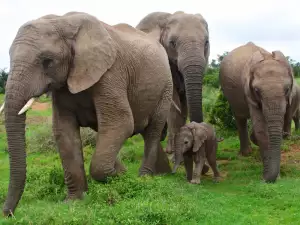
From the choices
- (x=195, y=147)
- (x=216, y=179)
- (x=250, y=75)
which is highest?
(x=250, y=75)

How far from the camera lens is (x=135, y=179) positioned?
650 cm

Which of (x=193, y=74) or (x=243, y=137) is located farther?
(x=243, y=137)

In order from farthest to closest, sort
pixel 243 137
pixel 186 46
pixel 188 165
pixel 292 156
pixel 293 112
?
pixel 293 112 → pixel 243 137 → pixel 292 156 → pixel 186 46 → pixel 188 165

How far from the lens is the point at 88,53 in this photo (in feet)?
20.1

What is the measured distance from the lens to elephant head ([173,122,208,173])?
770 cm

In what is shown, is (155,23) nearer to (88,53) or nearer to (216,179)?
(216,179)

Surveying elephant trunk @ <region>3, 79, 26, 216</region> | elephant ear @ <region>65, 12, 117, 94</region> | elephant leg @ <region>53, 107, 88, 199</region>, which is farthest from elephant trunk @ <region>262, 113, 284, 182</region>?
elephant trunk @ <region>3, 79, 26, 216</region>

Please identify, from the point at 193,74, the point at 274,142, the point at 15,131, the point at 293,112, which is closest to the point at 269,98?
the point at 274,142

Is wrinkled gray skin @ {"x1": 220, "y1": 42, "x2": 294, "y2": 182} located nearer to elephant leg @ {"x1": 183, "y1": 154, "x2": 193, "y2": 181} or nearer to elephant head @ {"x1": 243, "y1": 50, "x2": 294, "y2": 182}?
elephant head @ {"x1": 243, "y1": 50, "x2": 294, "y2": 182}

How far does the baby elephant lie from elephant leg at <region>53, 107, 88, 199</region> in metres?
1.69

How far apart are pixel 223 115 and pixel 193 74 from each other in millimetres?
4555

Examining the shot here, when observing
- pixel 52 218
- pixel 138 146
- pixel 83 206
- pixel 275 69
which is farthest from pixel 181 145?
pixel 138 146

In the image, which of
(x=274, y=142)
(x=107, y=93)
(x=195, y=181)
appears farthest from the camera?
(x=195, y=181)

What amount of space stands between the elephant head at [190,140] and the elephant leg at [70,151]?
65.8 inches
